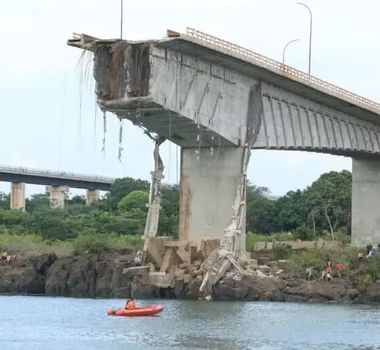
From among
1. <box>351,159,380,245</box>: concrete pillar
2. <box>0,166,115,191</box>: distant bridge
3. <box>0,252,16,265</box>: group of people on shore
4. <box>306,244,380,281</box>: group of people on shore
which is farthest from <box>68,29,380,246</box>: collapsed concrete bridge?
<box>0,166,115,191</box>: distant bridge

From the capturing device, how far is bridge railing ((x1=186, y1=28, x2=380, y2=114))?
75000mm

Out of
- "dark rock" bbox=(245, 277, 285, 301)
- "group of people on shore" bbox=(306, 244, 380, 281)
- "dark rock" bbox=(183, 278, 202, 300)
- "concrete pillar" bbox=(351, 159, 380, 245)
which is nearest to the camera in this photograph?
"dark rock" bbox=(245, 277, 285, 301)

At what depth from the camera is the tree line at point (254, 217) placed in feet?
402

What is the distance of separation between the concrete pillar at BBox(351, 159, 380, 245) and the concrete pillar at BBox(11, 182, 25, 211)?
7666cm

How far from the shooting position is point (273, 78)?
82312 mm

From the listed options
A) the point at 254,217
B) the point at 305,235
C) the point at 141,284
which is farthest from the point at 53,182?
the point at 141,284

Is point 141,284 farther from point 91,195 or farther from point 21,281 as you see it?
point 91,195

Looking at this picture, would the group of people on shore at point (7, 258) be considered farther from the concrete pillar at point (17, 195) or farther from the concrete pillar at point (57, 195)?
the concrete pillar at point (57, 195)

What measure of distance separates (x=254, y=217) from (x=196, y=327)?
3379 inches

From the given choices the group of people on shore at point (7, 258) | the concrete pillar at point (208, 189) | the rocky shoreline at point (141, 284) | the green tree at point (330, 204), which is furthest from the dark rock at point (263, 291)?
the green tree at point (330, 204)

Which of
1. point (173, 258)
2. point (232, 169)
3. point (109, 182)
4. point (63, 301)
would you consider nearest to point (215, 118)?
point (232, 169)

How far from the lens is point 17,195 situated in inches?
6816

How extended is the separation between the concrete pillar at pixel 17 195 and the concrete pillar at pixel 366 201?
76.7 m

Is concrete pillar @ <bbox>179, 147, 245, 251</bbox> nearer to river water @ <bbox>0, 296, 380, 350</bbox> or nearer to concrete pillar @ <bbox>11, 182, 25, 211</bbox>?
river water @ <bbox>0, 296, 380, 350</bbox>
